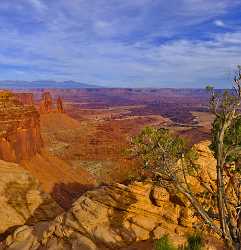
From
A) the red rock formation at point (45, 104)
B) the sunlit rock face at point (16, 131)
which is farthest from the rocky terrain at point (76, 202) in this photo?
the red rock formation at point (45, 104)

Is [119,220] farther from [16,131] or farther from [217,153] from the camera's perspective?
[16,131]

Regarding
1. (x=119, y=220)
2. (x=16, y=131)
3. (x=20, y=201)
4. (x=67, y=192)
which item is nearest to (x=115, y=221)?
(x=119, y=220)

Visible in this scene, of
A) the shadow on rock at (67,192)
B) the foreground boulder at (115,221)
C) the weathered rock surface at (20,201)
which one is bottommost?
the shadow on rock at (67,192)

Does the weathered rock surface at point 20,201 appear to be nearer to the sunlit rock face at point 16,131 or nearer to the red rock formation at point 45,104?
the sunlit rock face at point 16,131

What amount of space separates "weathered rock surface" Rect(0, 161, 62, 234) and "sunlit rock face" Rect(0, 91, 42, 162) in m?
15.1

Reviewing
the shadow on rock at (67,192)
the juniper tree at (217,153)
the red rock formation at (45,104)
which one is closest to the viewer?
the juniper tree at (217,153)

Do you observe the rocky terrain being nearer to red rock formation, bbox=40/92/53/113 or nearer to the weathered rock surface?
the weathered rock surface

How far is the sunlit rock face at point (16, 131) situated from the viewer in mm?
65750

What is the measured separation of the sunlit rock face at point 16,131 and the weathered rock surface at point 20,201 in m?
15.1

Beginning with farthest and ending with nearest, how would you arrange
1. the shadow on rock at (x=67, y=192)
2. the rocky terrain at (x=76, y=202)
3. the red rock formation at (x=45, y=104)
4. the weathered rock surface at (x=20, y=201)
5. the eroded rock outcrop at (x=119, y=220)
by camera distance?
1. the red rock formation at (x=45, y=104)
2. the shadow on rock at (x=67, y=192)
3. the weathered rock surface at (x=20, y=201)
4. the rocky terrain at (x=76, y=202)
5. the eroded rock outcrop at (x=119, y=220)

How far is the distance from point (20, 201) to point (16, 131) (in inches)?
965

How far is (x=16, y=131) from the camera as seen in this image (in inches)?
2734

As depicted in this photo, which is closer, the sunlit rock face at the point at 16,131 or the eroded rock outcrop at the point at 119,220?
the eroded rock outcrop at the point at 119,220

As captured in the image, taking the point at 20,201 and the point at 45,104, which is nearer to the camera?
the point at 20,201
